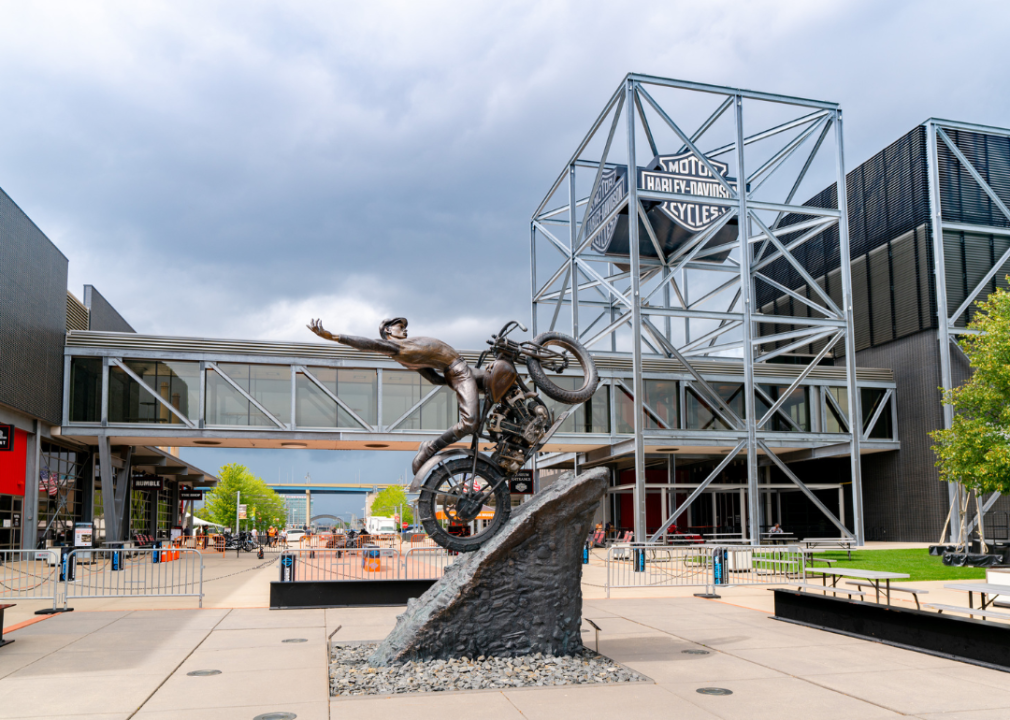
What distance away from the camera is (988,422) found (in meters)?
23.2

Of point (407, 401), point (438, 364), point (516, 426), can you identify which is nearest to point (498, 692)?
point (516, 426)

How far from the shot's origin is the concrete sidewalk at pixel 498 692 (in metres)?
7.66

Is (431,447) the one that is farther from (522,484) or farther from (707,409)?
(707,409)

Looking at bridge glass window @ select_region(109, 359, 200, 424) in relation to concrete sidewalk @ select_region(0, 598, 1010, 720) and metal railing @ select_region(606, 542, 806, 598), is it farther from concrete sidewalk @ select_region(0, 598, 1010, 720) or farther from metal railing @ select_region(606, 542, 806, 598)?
concrete sidewalk @ select_region(0, 598, 1010, 720)

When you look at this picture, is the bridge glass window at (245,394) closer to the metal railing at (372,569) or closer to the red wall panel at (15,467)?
the red wall panel at (15,467)

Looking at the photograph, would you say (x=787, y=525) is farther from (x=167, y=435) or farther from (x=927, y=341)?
(x=167, y=435)

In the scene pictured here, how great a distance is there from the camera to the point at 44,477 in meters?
30.8

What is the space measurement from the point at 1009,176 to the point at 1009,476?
824 inches

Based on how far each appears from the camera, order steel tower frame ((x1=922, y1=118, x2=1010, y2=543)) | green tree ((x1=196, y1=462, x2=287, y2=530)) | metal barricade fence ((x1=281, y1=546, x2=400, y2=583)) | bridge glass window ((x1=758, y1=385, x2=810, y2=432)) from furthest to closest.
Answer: green tree ((x1=196, y1=462, x2=287, y2=530)) < bridge glass window ((x1=758, y1=385, x2=810, y2=432)) < steel tower frame ((x1=922, y1=118, x2=1010, y2=543)) < metal barricade fence ((x1=281, y1=546, x2=400, y2=583))

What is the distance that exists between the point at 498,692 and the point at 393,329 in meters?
→ 4.58

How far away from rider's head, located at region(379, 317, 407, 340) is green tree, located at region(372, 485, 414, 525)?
354 feet

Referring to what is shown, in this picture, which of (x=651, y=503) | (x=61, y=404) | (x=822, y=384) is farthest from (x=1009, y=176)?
(x=61, y=404)

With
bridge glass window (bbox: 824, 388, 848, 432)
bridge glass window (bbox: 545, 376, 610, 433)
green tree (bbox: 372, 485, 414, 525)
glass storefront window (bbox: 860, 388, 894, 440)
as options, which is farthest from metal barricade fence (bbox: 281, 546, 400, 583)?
green tree (bbox: 372, 485, 414, 525)

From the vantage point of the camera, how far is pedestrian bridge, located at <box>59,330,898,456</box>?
31250 millimetres
